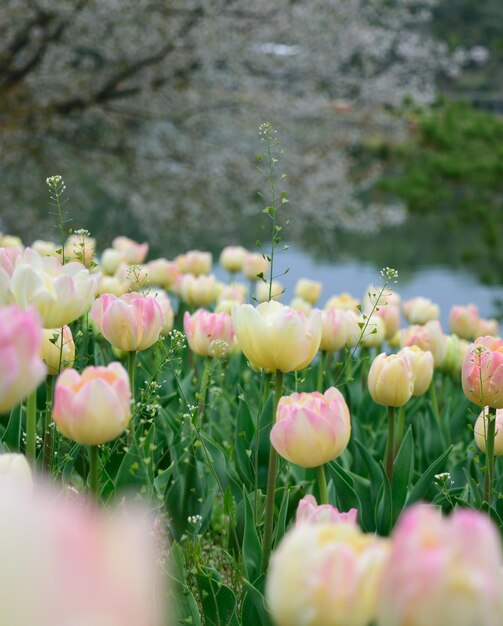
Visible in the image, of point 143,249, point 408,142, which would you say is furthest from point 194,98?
point 143,249

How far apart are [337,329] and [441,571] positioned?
1.28m

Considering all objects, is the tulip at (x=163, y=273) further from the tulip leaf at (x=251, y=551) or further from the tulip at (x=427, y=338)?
the tulip leaf at (x=251, y=551)

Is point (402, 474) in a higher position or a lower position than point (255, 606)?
lower

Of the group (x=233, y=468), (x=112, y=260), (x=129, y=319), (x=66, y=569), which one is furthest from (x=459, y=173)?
(x=66, y=569)

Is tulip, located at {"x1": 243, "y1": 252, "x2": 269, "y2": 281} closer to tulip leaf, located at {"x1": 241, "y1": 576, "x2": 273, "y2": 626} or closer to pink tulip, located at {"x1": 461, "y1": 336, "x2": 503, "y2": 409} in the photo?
pink tulip, located at {"x1": 461, "y1": 336, "x2": 503, "y2": 409}

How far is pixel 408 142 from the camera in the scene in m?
9.06

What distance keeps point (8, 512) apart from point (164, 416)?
4.11 feet

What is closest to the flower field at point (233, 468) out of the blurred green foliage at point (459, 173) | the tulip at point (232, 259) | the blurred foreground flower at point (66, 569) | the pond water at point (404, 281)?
the blurred foreground flower at point (66, 569)

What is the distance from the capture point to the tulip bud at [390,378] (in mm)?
1211

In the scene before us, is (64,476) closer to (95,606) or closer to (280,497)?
(280,497)

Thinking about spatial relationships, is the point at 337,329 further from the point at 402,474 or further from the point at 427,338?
the point at 402,474

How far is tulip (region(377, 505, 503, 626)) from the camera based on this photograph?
1.25 ft

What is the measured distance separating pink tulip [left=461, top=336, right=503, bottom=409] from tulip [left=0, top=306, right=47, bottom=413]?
0.75 meters

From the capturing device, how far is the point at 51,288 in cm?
97
